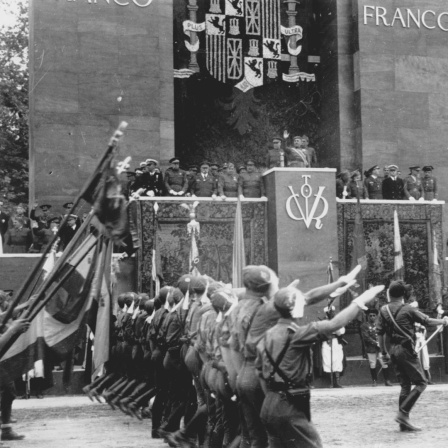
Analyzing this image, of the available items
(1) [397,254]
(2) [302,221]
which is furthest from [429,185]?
(2) [302,221]

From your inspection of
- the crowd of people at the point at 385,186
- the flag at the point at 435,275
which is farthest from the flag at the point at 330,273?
the flag at the point at 435,275

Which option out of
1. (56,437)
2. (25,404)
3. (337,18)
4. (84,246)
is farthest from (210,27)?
(84,246)

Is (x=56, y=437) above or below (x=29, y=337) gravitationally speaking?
below

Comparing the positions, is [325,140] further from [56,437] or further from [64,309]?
[64,309]

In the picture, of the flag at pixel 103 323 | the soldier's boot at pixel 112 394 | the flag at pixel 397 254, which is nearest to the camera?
the flag at pixel 103 323

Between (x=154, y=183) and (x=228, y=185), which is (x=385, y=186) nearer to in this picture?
(x=228, y=185)

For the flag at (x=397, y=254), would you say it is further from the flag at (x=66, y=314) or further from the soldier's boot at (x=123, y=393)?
the flag at (x=66, y=314)

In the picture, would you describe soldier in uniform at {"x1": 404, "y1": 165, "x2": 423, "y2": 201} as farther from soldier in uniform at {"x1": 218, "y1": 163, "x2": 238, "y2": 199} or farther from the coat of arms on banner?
the coat of arms on banner

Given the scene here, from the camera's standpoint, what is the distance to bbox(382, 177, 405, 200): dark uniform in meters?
23.5

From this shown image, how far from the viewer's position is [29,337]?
8555 millimetres

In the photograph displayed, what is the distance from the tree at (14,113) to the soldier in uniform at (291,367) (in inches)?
1156

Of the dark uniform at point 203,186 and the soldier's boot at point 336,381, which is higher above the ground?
the dark uniform at point 203,186

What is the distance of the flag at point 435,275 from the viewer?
22750 millimetres

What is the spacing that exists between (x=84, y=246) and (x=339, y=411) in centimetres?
638
